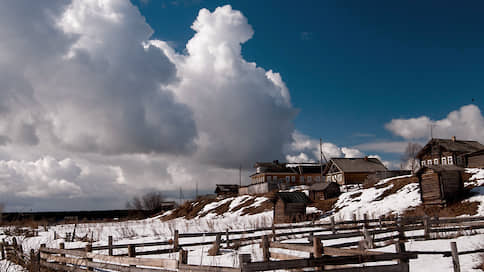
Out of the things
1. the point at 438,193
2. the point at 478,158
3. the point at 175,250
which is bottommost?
the point at 175,250

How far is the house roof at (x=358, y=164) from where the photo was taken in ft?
222

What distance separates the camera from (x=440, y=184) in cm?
3516

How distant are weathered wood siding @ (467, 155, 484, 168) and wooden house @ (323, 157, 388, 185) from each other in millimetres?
15302

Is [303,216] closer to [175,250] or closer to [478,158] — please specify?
[175,250]

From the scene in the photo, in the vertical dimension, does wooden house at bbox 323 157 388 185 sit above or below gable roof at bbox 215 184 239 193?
above

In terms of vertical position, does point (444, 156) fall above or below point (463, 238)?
above

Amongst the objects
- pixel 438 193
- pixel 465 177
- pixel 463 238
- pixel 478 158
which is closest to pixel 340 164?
pixel 478 158

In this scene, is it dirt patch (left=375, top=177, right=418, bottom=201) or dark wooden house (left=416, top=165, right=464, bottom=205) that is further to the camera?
dirt patch (left=375, top=177, right=418, bottom=201)

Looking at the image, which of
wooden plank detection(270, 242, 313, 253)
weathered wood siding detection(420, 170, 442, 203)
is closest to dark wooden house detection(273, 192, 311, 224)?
weathered wood siding detection(420, 170, 442, 203)

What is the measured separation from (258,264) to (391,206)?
35.2 meters

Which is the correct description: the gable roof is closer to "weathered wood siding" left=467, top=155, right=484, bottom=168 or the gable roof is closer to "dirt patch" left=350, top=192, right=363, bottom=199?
"dirt patch" left=350, top=192, right=363, bottom=199

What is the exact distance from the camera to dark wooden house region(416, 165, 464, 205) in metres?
35.1

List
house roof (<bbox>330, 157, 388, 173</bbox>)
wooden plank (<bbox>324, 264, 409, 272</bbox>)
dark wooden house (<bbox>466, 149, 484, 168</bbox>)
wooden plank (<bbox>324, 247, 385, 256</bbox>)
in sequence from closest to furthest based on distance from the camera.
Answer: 1. wooden plank (<bbox>324, 264, 409, 272</bbox>)
2. wooden plank (<bbox>324, 247, 385, 256</bbox>)
3. dark wooden house (<bbox>466, 149, 484, 168</bbox>)
4. house roof (<bbox>330, 157, 388, 173</bbox>)

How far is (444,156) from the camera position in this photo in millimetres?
56656
